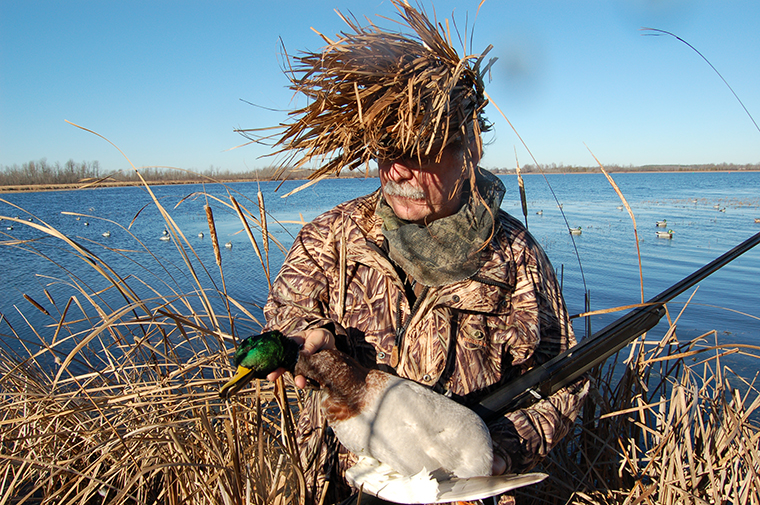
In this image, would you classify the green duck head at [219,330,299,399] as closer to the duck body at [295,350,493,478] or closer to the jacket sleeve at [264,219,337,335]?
the duck body at [295,350,493,478]

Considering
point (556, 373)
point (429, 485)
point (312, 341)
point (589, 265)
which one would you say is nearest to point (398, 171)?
point (312, 341)

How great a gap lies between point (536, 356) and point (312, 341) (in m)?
0.89

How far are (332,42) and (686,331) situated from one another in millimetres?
5618

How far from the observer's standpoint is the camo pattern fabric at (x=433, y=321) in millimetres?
1576

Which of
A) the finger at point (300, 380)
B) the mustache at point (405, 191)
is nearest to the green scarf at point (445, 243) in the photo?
the mustache at point (405, 191)

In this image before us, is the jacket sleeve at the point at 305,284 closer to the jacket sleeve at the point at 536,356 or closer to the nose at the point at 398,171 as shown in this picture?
the nose at the point at 398,171

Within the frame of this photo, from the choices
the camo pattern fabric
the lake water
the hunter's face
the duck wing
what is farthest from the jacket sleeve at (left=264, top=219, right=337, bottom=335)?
the lake water

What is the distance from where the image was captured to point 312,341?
1403 mm

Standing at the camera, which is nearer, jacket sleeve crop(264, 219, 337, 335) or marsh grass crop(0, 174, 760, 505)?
marsh grass crop(0, 174, 760, 505)

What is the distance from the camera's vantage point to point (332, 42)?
148 cm

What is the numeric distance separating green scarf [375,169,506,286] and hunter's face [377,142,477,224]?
0.05 meters

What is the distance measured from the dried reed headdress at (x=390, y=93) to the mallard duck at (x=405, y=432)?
741 mm

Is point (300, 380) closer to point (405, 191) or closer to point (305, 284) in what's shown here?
point (305, 284)

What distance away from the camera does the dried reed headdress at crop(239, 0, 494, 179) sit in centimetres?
143
